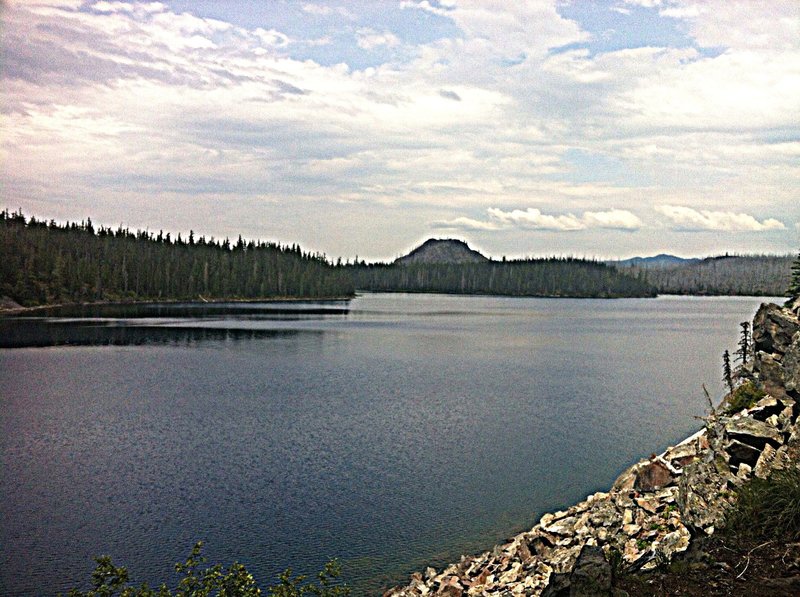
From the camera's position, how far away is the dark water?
66.5ft

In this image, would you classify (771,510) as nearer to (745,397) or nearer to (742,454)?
(742,454)

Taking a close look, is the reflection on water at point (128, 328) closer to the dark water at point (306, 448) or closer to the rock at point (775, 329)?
the dark water at point (306, 448)

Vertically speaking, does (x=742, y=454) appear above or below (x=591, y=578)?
above

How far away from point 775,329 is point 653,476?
18.9 feet

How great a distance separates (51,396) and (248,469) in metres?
22.8

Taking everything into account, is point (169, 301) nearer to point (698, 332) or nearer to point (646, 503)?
point (698, 332)

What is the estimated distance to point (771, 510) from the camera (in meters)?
11.5

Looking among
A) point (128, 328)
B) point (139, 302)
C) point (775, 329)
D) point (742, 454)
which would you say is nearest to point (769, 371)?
point (775, 329)

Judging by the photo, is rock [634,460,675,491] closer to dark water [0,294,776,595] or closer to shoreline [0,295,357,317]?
dark water [0,294,776,595]

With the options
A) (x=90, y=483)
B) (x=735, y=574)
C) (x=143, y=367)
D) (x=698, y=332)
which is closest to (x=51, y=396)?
(x=143, y=367)

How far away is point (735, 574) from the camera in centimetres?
1038

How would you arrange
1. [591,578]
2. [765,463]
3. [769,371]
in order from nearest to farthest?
[591,578], [765,463], [769,371]

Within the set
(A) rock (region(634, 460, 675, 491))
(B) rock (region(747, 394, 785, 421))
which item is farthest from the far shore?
(B) rock (region(747, 394, 785, 421))

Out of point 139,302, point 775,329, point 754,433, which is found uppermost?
point 775,329
